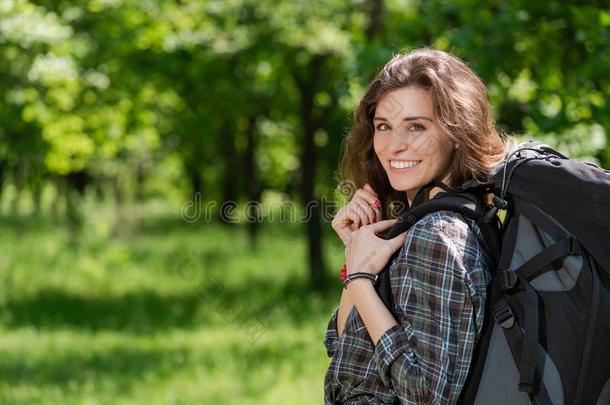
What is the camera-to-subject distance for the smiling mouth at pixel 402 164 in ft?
7.22

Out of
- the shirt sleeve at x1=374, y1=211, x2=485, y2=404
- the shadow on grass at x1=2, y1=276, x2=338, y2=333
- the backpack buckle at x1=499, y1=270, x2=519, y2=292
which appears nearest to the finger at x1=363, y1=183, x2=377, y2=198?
the shirt sleeve at x1=374, y1=211, x2=485, y2=404

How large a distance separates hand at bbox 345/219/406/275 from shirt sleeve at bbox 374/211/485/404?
0.11m

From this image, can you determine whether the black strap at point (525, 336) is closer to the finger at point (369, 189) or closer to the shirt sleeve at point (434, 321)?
the shirt sleeve at point (434, 321)

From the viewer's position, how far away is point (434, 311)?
1899 millimetres

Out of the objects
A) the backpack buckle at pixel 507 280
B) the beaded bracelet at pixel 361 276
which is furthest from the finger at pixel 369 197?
the backpack buckle at pixel 507 280

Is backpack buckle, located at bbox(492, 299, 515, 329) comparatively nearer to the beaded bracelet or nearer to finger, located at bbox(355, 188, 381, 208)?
the beaded bracelet

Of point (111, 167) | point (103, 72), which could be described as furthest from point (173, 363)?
point (111, 167)

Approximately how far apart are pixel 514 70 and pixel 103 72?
18.7 feet

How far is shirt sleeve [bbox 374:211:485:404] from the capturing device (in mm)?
1883

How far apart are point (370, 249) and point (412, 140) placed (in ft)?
0.95

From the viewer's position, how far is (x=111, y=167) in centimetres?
2134

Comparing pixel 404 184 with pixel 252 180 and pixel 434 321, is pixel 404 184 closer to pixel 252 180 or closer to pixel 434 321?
pixel 434 321

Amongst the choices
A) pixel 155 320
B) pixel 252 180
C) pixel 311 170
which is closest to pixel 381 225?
pixel 155 320

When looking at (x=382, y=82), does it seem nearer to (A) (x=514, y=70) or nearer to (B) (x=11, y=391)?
(A) (x=514, y=70)
